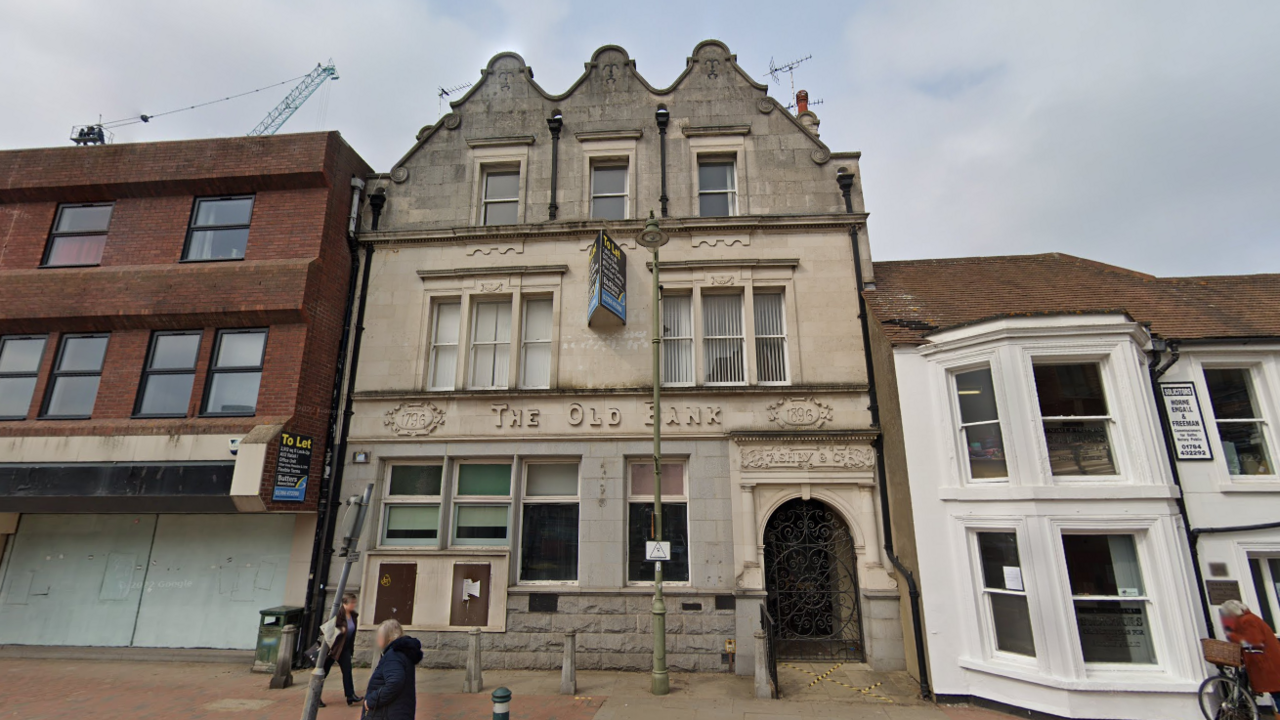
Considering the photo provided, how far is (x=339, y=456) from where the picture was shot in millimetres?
11430

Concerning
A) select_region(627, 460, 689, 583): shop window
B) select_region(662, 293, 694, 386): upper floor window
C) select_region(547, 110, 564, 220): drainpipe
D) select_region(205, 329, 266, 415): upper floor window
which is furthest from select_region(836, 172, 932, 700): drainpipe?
select_region(205, 329, 266, 415): upper floor window

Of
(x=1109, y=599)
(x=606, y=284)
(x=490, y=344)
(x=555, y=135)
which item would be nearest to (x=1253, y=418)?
(x=1109, y=599)

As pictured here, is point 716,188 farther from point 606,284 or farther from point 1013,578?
point 1013,578

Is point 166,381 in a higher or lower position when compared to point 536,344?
lower

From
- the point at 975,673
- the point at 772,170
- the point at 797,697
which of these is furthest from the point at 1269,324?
the point at 797,697

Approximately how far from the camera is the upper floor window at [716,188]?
1266 cm

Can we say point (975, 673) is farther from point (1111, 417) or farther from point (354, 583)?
point (354, 583)

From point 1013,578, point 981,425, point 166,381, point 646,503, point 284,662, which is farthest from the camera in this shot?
→ point 166,381

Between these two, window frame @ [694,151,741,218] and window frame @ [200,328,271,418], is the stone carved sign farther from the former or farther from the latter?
window frame @ [200,328,271,418]

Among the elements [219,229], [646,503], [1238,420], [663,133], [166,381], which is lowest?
[646,503]

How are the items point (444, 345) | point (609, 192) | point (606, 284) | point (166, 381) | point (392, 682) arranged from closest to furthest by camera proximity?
point (392, 682) → point (606, 284) → point (166, 381) → point (444, 345) → point (609, 192)

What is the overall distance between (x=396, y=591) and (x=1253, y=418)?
15298mm

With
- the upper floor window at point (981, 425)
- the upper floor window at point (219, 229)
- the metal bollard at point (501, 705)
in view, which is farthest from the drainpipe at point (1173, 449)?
the upper floor window at point (219, 229)

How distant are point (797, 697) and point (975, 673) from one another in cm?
263
